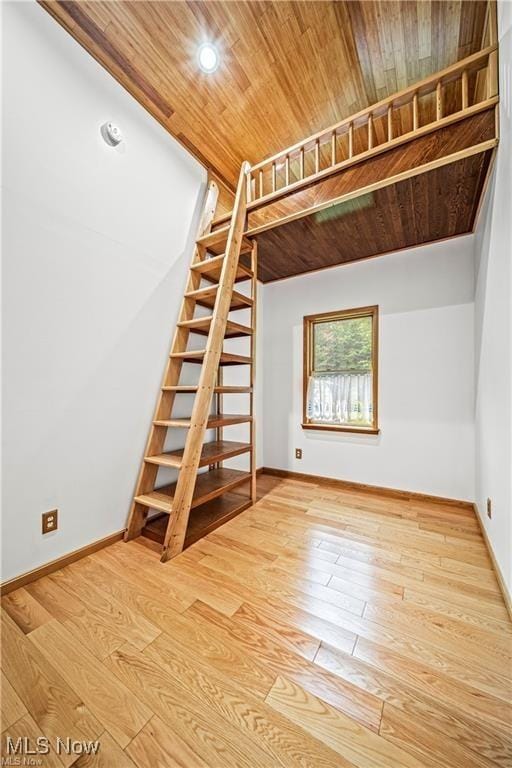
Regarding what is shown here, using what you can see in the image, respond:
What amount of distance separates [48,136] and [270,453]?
308cm

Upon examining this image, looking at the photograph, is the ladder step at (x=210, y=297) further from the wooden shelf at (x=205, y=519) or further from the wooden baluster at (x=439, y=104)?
the wooden shelf at (x=205, y=519)

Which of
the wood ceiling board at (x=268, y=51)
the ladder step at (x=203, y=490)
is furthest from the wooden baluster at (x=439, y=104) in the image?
the ladder step at (x=203, y=490)

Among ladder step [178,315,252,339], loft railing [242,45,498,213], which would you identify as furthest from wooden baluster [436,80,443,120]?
ladder step [178,315,252,339]

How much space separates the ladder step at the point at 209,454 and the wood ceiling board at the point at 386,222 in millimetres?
1824

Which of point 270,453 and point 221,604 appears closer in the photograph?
point 221,604

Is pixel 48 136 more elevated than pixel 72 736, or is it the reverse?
pixel 48 136

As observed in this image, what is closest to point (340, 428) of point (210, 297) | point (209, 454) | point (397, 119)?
point (209, 454)

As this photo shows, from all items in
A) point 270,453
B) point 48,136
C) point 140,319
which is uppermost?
point 48,136

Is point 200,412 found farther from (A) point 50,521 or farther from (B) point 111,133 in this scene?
(B) point 111,133

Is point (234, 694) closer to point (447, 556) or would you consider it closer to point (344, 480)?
point (447, 556)

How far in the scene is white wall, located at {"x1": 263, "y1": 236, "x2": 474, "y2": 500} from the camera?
91.5 inches

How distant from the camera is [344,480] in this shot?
9.19 feet

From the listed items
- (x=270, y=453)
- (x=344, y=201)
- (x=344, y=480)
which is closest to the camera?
(x=344, y=201)

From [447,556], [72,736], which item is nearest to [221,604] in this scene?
[72,736]
